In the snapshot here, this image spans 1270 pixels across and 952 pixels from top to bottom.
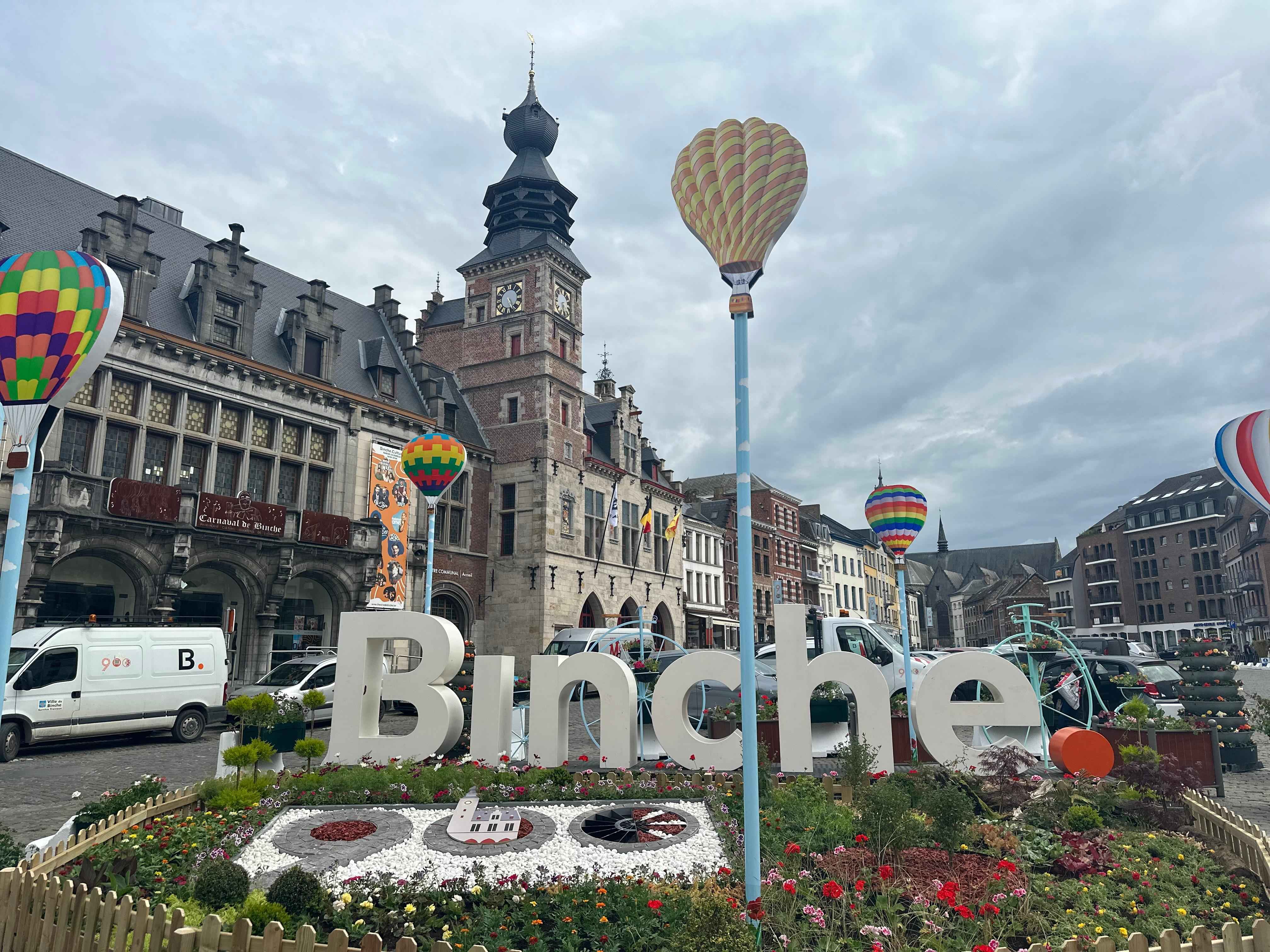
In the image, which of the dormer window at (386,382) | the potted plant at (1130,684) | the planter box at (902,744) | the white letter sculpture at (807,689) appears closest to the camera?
the white letter sculpture at (807,689)

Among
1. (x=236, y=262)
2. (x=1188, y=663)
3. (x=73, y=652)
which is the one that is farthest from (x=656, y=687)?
(x=236, y=262)

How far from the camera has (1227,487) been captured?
3004 inches

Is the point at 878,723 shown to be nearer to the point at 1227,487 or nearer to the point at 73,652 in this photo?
the point at 73,652

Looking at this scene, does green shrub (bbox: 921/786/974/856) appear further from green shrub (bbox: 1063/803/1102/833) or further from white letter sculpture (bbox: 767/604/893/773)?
white letter sculpture (bbox: 767/604/893/773)

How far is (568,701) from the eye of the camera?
33.8 ft

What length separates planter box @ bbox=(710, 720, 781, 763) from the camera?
10.9 meters

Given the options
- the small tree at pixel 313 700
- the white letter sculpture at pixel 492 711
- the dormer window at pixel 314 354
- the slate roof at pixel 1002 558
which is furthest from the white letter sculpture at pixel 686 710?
the slate roof at pixel 1002 558

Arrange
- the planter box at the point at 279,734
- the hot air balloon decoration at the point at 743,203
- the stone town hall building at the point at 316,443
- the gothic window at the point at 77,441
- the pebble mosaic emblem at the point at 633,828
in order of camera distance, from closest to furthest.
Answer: the hot air balloon decoration at the point at 743,203 < the pebble mosaic emblem at the point at 633,828 < the planter box at the point at 279,734 < the gothic window at the point at 77,441 < the stone town hall building at the point at 316,443

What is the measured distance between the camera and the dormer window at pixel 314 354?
88.8 feet

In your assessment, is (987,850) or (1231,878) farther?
(987,850)

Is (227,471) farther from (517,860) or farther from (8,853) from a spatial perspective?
(517,860)

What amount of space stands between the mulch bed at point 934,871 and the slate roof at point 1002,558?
12825 cm

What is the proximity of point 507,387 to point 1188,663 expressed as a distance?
27222mm

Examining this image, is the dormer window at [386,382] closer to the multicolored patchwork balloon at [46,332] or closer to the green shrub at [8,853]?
the multicolored patchwork balloon at [46,332]
